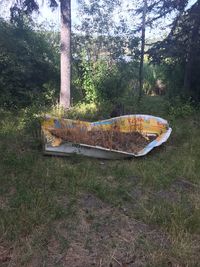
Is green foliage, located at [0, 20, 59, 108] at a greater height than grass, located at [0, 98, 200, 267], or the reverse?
green foliage, located at [0, 20, 59, 108]

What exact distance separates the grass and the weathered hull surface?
17 centimetres

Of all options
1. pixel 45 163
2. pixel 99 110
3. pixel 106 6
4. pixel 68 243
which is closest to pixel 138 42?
pixel 106 6

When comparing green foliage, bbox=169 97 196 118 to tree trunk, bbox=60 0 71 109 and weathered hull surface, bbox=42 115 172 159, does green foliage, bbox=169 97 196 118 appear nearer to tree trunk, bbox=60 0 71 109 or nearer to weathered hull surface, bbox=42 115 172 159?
weathered hull surface, bbox=42 115 172 159

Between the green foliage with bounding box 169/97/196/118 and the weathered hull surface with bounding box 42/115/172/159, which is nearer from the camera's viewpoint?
the weathered hull surface with bounding box 42/115/172/159

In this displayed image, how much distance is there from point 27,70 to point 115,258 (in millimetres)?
8471

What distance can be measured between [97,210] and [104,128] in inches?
122

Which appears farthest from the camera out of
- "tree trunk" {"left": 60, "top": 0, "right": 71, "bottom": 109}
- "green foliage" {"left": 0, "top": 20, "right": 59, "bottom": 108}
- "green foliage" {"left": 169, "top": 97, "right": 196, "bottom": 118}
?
"tree trunk" {"left": 60, "top": 0, "right": 71, "bottom": 109}

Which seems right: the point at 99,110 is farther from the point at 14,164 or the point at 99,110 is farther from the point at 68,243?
the point at 68,243

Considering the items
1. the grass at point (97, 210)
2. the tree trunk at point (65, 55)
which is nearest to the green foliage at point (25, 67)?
the tree trunk at point (65, 55)

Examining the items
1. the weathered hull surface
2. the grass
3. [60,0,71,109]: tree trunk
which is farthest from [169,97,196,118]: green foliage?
the grass

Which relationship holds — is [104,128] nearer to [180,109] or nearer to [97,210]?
[97,210]

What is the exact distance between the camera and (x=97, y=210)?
13.0 feet

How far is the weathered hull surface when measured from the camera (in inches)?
234

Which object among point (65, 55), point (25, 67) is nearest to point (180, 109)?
point (65, 55)
